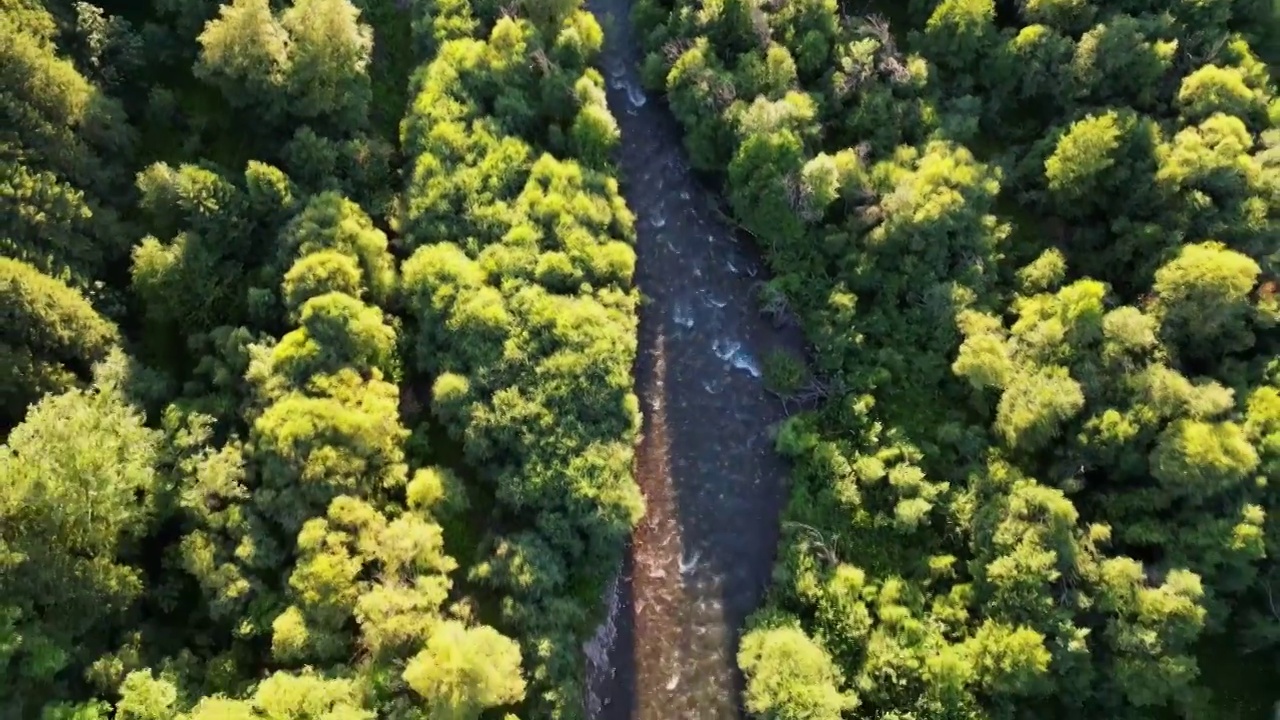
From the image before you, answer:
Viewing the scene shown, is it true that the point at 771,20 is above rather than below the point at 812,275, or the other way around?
above

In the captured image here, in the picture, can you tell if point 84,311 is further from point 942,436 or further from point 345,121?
point 942,436

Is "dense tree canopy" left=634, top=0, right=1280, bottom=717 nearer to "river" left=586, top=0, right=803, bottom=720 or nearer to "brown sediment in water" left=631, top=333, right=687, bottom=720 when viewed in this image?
"river" left=586, top=0, right=803, bottom=720

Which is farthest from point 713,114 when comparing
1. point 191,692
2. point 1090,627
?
point 191,692

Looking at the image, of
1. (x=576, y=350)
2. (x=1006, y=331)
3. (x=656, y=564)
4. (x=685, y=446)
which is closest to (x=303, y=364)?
(x=576, y=350)

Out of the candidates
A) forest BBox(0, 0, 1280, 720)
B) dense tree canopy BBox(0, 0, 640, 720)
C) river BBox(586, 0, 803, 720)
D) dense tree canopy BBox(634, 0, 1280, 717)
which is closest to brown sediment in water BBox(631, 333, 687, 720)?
river BBox(586, 0, 803, 720)

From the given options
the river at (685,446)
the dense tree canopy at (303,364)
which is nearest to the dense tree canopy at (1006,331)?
the river at (685,446)

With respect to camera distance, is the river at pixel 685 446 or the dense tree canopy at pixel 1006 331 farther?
the river at pixel 685 446

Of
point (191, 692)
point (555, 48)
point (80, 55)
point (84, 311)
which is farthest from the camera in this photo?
point (555, 48)

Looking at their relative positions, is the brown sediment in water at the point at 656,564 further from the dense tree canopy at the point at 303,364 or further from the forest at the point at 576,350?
the dense tree canopy at the point at 303,364
